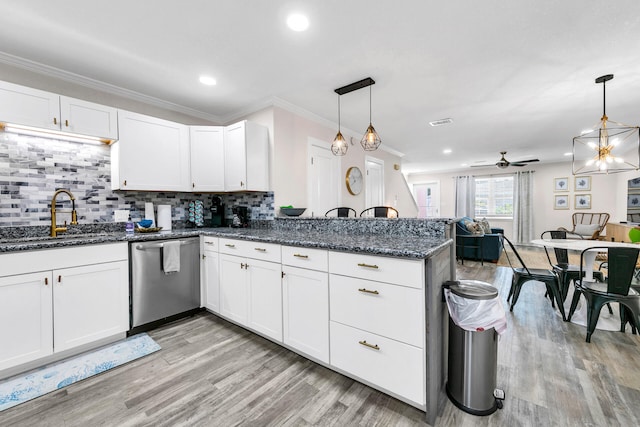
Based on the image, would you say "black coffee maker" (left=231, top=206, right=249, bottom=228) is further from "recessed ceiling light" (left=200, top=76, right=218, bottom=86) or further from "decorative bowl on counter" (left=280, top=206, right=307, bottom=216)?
"recessed ceiling light" (left=200, top=76, right=218, bottom=86)

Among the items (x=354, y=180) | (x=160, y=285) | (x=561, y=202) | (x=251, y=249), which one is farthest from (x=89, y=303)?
(x=561, y=202)

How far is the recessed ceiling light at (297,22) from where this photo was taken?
1.86 meters

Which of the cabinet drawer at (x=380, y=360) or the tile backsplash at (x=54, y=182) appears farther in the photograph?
the tile backsplash at (x=54, y=182)

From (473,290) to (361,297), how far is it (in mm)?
665

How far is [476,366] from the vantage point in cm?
149

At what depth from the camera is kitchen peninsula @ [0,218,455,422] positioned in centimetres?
143

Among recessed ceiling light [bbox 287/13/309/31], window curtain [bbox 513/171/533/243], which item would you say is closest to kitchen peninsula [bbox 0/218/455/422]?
recessed ceiling light [bbox 287/13/309/31]

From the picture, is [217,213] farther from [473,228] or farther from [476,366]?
[473,228]

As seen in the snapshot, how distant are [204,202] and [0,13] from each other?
2.40 metres

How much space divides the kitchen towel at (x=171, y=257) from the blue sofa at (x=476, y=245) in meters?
5.02

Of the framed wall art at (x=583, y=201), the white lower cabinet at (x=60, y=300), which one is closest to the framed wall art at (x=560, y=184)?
the framed wall art at (x=583, y=201)

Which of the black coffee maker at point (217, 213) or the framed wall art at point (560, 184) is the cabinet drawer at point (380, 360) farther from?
the framed wall art at point (560, 184)

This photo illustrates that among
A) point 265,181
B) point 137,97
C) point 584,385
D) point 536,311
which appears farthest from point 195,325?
point 536,311

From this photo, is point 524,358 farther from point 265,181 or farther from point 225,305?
point 265,181
